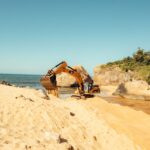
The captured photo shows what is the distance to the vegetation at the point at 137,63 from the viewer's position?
2837 inches

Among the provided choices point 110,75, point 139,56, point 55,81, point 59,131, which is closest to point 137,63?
point 139,56

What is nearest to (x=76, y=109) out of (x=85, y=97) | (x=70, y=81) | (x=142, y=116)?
(x=142, y=116)

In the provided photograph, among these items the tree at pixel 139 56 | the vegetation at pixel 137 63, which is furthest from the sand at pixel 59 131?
the tree at pixel 139 56

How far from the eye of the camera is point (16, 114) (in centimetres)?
1451

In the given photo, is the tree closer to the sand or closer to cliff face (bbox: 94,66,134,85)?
cliff face (bbox: 94,66,134,85)

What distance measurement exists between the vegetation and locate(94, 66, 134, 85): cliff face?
4.91ft

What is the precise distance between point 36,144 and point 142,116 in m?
14.4

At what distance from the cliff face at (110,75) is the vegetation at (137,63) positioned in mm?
1497

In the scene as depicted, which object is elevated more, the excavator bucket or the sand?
the excavator bucket

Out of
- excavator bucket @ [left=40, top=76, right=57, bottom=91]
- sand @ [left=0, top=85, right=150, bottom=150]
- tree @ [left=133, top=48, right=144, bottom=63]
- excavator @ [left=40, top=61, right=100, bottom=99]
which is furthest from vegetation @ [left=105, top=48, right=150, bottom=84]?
sand @ [left=0, top=85, right=150, bottom=150]

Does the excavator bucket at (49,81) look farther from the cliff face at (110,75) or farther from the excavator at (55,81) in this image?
the cliff face at (110,75)

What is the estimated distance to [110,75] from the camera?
8025 centimetres

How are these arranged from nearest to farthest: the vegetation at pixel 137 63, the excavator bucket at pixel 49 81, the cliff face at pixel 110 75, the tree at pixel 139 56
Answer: the excavator bucket at pixel 49 81
the vegetation at pixel 137 63
the cliff face at pixel 110 75
the tree at pixel 139 56

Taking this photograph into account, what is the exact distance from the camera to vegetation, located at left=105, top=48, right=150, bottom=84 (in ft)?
236
